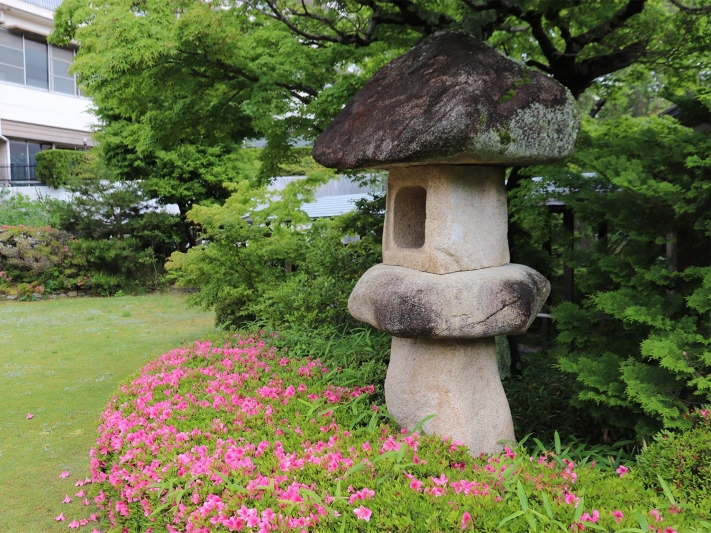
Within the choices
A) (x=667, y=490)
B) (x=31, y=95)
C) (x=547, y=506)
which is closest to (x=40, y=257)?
(x=31, y=95)

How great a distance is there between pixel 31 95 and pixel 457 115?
26.0 metres

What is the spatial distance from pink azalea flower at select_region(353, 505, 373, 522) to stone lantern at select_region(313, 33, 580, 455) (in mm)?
1222

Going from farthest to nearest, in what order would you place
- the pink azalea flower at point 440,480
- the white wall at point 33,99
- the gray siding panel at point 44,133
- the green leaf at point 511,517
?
the gray siding panel at point 44,133 → the white wall at point 33,99 → the pink azalea flower at point 440,480 → the green leaf at point 511,517

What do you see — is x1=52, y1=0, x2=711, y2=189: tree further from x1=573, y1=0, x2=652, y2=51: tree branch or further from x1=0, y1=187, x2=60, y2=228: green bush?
x1=0, y1=187, x2=60, y2=228: green bush

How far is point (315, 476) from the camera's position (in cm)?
315

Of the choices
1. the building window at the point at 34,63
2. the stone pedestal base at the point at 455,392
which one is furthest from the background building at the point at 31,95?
the stone pedestal base at the point at 455,392

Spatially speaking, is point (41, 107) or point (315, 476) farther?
point (41, 107)

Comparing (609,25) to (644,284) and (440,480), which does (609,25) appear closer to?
(644,284)

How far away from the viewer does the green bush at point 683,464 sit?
309cm

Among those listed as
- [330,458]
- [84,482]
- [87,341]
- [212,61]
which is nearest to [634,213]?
[330,458]

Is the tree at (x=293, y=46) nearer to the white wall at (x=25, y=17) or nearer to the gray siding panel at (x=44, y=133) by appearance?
the white wall at (x=25, y=17)

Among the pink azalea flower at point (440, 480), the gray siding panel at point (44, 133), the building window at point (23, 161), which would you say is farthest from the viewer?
the building window at point (23, 161)

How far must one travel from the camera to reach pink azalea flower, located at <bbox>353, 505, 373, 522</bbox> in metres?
2.69

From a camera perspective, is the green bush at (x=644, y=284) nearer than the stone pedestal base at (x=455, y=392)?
Yes
